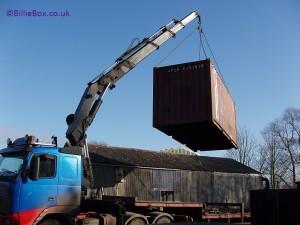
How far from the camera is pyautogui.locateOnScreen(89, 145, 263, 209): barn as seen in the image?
32.4m

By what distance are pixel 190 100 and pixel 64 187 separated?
5712 millimetres

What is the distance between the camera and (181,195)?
37125 millimetres

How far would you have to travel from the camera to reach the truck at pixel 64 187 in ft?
36.7

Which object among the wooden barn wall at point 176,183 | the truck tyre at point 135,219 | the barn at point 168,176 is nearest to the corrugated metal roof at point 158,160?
the barn at point 168,176

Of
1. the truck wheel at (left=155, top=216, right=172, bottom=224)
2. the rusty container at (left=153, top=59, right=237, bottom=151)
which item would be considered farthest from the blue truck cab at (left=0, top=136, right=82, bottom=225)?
the rusty container at (left=153, top=59, right=237, bottom=151)

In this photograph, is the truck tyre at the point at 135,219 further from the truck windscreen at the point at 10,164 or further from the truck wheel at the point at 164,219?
the truck windscreen at the point at 10,164

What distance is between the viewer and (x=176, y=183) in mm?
36875

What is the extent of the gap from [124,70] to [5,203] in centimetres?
681

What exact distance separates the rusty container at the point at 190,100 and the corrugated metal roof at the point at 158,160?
1552cm

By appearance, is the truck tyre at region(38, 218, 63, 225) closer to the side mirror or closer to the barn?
the side mirror

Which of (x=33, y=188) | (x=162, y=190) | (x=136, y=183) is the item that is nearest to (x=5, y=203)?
(x=33, y=188)

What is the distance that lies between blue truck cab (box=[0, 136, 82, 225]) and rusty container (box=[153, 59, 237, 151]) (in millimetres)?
4562

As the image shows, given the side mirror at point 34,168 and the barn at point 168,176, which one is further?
the barn at point 168,176

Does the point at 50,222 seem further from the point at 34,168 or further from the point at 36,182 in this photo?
the point at 34,168
